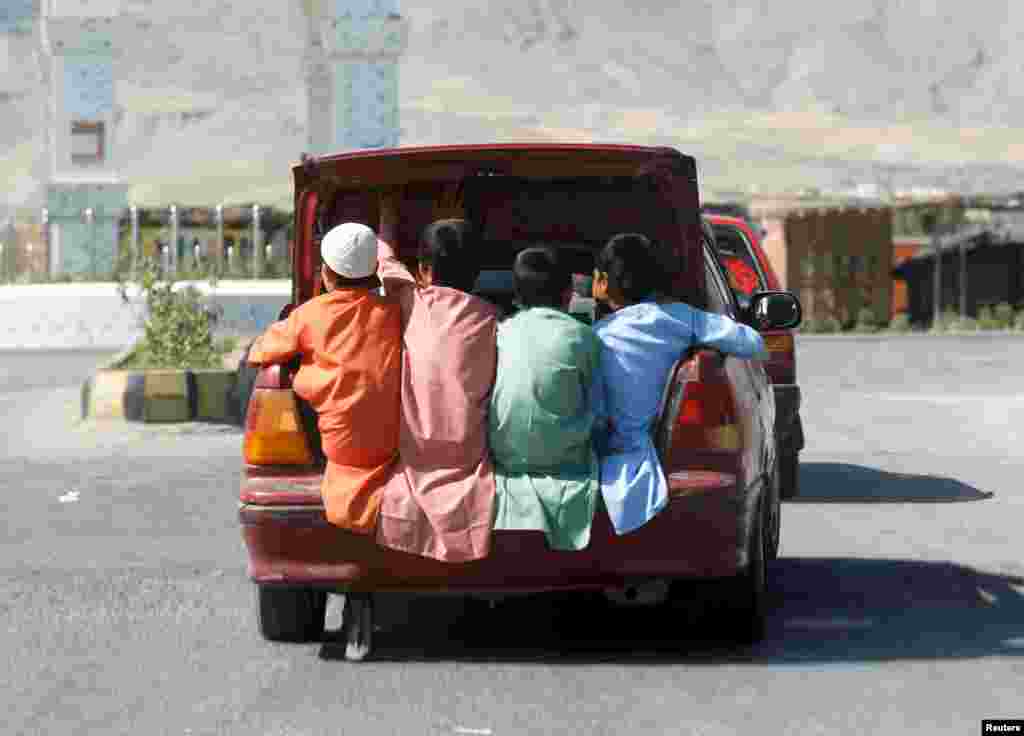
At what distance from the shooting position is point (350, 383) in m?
8.01

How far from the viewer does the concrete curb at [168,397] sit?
19.3 metres

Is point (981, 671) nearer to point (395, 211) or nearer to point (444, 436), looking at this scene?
point (444, 436)

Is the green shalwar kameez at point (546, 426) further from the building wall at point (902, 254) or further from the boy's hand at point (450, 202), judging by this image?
the building wall at point (902, 254)

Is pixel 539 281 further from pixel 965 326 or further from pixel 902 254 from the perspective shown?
pixel 902 254

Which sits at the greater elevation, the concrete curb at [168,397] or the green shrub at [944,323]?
the concrete curb at [168,397]

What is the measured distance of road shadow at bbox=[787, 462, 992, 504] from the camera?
1348 cm

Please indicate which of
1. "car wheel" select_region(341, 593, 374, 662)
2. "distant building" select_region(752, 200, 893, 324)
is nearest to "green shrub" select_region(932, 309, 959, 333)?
"distant building" select_region(752, 200, 893, 324)

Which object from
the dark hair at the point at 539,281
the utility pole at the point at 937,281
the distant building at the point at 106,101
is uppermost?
the distant building at the point at 106,101

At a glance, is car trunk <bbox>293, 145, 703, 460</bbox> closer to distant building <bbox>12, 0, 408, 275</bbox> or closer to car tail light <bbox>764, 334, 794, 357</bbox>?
car tail light <bbox>764, 334, 794, 357</bbox>

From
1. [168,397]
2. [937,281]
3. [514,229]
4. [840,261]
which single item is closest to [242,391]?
[168,397]

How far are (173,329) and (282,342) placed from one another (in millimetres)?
13514

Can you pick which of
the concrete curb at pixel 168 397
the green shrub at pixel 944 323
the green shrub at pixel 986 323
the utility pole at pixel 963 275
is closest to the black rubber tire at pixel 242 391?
the concrete curb at pixel 168 397

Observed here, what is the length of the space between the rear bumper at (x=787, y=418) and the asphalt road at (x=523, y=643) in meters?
0.35

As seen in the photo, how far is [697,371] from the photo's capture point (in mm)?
8016
